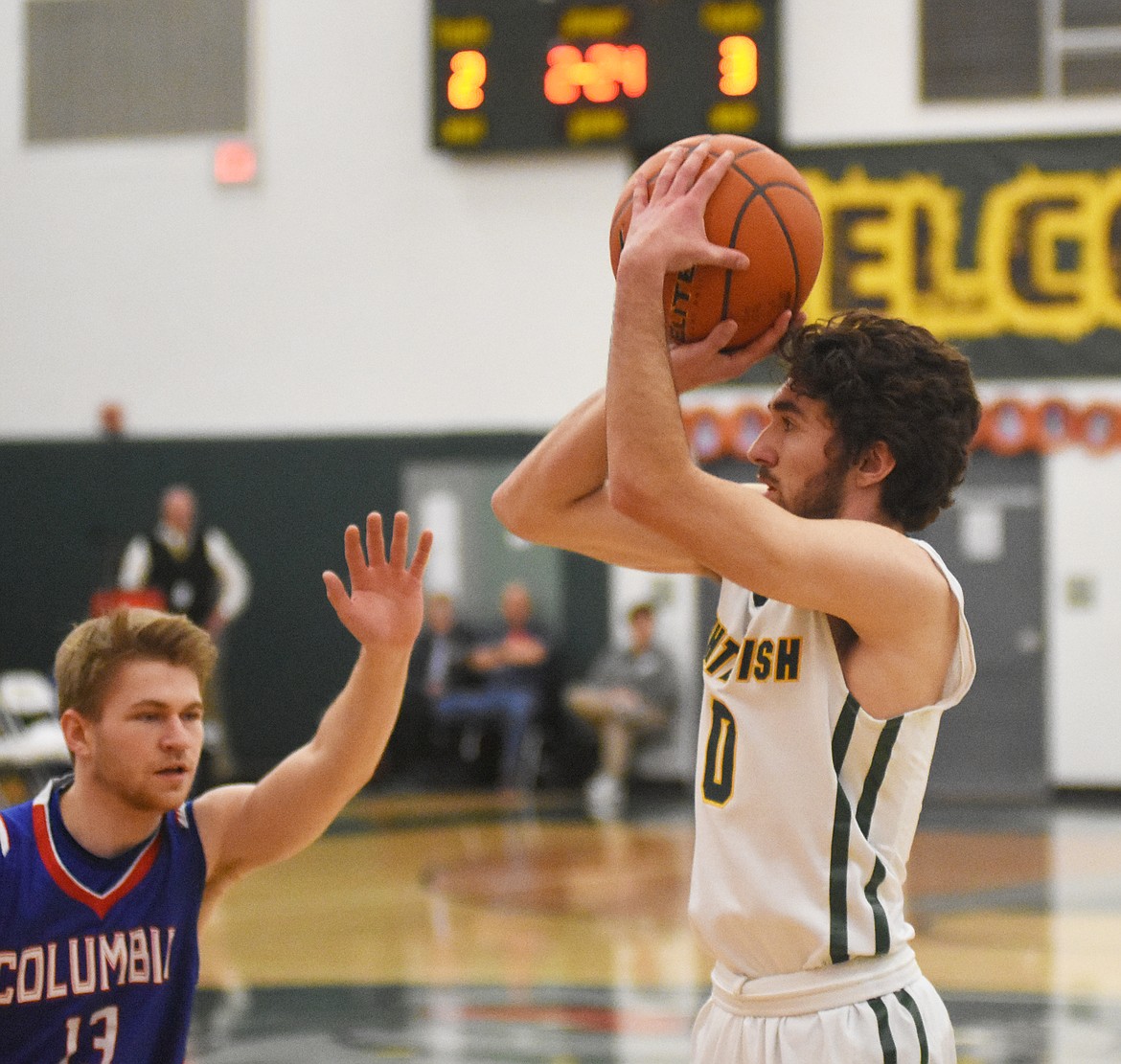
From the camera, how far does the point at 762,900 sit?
1959mm

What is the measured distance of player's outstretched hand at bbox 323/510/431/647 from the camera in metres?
2.24

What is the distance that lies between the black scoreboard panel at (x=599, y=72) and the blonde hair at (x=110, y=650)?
8458 mm

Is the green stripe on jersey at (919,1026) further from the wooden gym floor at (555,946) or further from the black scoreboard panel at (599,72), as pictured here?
the black scoreboard panel at (599,72)

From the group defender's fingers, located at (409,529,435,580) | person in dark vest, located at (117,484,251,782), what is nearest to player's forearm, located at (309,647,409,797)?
defender's fingers, located at (409,529,435,580)

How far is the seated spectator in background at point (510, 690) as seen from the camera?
1055cm

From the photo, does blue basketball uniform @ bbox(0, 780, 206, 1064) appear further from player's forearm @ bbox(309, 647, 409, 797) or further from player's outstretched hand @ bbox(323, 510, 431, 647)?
player's outstretched hand @ bbox(323, 510, 431, 647)

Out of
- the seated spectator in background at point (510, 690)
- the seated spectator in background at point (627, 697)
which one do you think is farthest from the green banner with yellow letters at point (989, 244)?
the seated spectator in background at point (510, 690)

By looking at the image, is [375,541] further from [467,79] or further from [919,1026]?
[467,79]

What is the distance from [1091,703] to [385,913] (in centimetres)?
578

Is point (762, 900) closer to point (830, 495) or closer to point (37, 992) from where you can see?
point (830, 495)

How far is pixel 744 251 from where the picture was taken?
2078 millimetres

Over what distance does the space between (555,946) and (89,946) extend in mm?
3932

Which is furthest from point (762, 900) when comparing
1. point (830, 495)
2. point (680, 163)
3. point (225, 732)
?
point (225, 732)

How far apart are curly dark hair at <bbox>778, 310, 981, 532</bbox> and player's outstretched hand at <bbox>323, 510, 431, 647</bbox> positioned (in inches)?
23.2
